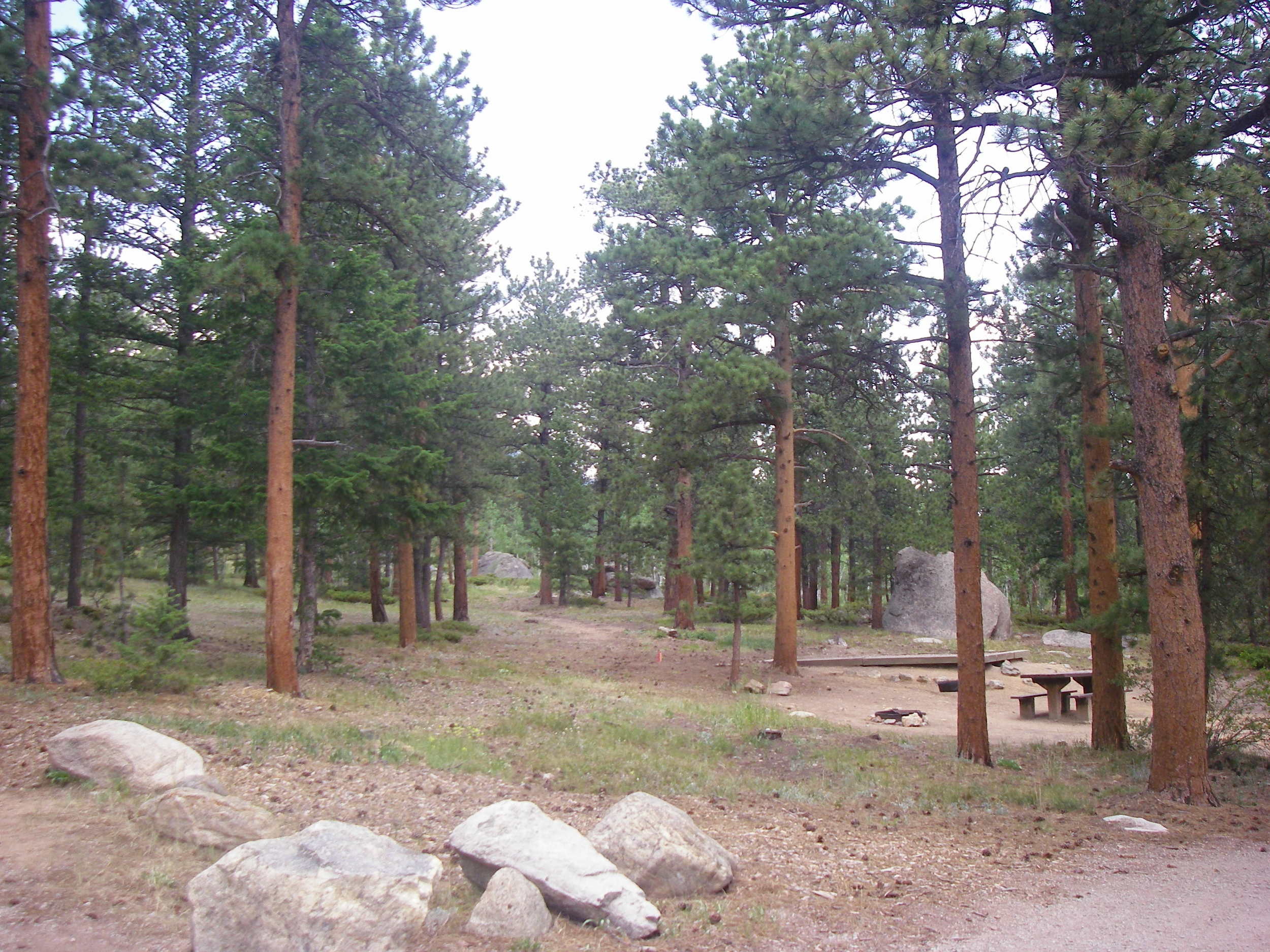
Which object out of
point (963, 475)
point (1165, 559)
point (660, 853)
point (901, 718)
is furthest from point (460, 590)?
point (660, 853)

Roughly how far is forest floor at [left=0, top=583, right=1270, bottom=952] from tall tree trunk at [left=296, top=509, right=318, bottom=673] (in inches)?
14.5

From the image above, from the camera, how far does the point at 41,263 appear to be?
1084 centimetres

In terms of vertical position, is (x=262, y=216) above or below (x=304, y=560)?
above

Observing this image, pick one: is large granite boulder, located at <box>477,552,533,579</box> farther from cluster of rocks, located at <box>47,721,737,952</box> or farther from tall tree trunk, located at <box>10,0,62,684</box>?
cluster of rocks, located at <box>47,721,737,952</box>

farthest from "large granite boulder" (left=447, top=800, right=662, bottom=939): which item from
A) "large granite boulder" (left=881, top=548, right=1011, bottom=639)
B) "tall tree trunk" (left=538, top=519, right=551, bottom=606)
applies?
"tall tree trunk" (left=538, top=519, right=551, bottom=606)

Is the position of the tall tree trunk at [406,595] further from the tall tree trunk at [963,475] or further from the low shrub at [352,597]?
the low shrub at [352,597]

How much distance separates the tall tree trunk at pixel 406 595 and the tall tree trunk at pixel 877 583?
17062mm

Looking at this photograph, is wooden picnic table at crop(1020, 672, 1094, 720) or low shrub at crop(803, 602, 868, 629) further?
low shrub at crop(803, 602, 868, 629)

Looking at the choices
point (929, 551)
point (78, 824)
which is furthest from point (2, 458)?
point (929, 551)

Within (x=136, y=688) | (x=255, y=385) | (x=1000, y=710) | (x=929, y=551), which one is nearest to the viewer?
(x=136, y=688)

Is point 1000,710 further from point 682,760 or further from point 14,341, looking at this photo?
point 14,341

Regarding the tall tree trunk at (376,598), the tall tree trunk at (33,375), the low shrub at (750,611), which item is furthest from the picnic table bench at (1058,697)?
the tall tree trunk at (376,598)

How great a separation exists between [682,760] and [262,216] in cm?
1022

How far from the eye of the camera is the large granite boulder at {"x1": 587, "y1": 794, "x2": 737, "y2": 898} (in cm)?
563
